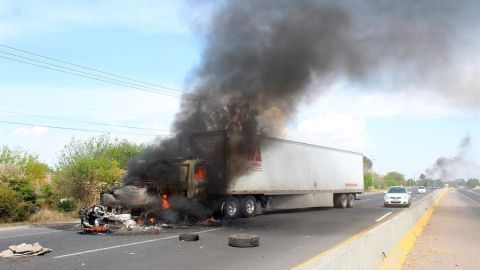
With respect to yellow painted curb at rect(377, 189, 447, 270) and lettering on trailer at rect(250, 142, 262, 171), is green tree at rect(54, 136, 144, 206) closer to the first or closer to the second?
lettering on trailer at rect(250, 142, 262, 171)

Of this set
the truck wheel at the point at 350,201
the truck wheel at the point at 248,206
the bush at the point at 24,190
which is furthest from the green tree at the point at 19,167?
the truck wheel at the point at 350,201

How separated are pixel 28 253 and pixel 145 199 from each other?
5215 millimetres

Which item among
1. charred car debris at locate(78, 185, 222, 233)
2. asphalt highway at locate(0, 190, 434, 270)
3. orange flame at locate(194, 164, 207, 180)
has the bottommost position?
asphalt highway at locate(0, 190, 434, 270)

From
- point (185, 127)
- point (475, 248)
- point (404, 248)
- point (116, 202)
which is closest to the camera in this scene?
point (404, 248)

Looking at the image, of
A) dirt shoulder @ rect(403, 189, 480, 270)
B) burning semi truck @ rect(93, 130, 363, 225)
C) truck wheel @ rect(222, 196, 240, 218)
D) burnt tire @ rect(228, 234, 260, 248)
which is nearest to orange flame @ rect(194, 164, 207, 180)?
burning semi truck @ rect(93, 130, 363, 225)

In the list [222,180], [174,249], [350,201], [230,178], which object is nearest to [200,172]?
[222,180]

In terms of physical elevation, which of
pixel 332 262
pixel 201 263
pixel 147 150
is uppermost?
pixel 147 150

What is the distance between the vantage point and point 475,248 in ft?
33.2

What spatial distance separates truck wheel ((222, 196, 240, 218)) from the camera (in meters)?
16.1

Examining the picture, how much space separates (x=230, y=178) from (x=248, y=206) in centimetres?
186

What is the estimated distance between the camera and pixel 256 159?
1761 centimetres

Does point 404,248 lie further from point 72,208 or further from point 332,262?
point 72,208

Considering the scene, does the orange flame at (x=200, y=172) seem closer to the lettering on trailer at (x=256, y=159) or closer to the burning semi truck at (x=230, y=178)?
the burning semi truck at (x=230, y=178)

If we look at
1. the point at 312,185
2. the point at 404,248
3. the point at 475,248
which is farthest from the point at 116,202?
the point at 312,185
